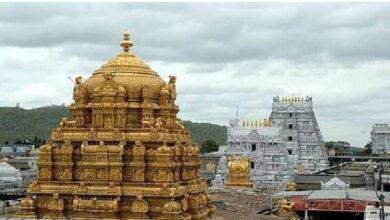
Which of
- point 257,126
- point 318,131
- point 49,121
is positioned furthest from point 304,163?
point 49,121

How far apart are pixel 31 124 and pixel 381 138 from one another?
83.2 meters

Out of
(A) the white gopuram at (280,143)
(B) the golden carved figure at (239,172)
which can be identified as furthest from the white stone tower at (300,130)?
(B) the golden carved figure at (239,172)

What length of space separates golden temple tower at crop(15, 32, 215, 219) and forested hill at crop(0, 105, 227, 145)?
Result: 11167 centimetres

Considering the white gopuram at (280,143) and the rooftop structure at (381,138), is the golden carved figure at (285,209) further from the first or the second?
the rooftop structure at (381,138)

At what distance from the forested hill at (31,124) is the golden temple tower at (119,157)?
112 m

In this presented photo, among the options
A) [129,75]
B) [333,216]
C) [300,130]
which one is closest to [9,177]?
[300,130]

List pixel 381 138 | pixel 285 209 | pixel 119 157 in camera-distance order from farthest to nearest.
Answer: pixel 381 138
pixel 285 209
pixel 119 157

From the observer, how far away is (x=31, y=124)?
15588cm

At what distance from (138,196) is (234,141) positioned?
34922 mm

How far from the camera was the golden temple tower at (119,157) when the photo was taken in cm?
2477

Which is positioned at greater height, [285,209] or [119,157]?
[119,157]

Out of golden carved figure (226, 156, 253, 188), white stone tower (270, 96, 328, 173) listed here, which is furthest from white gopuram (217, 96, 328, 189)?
golden carved figure (226, 156, 253, 188)

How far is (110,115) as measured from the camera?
25.7 m

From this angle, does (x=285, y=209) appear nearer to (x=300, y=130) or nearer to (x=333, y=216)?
(x=333, y=216)
